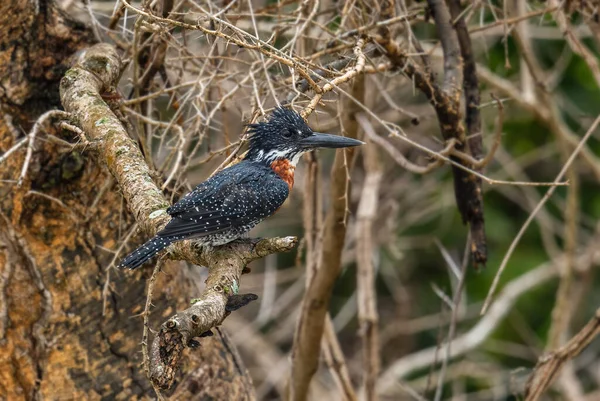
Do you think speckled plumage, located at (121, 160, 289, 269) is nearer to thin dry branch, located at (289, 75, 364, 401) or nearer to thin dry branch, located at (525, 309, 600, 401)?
thin dry branch, located at (289, 75, 364, 401)

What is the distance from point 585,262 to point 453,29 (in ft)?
10.2

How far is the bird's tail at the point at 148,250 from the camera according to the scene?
280cm

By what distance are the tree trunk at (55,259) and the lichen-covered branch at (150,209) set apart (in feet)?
0.77

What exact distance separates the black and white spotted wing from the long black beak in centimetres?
19

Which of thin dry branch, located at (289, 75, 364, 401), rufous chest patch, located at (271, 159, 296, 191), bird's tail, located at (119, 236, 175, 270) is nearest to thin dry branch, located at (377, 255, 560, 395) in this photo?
thin dry branch, located at (289, 75, 364, 401)

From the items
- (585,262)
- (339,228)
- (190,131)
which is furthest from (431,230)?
(190,131)

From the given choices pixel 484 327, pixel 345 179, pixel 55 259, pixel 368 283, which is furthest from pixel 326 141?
pixel 484 327

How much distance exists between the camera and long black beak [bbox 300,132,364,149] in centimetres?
329

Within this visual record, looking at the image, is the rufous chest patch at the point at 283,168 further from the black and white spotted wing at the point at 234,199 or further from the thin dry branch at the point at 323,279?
the thin dry branch at the point at 323,279

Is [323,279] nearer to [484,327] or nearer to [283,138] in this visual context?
[283,138]

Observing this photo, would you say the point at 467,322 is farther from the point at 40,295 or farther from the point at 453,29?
the point at 40,295

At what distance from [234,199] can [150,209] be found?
619 mm

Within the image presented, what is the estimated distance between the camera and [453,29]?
3674mm

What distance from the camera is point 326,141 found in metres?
3.39
